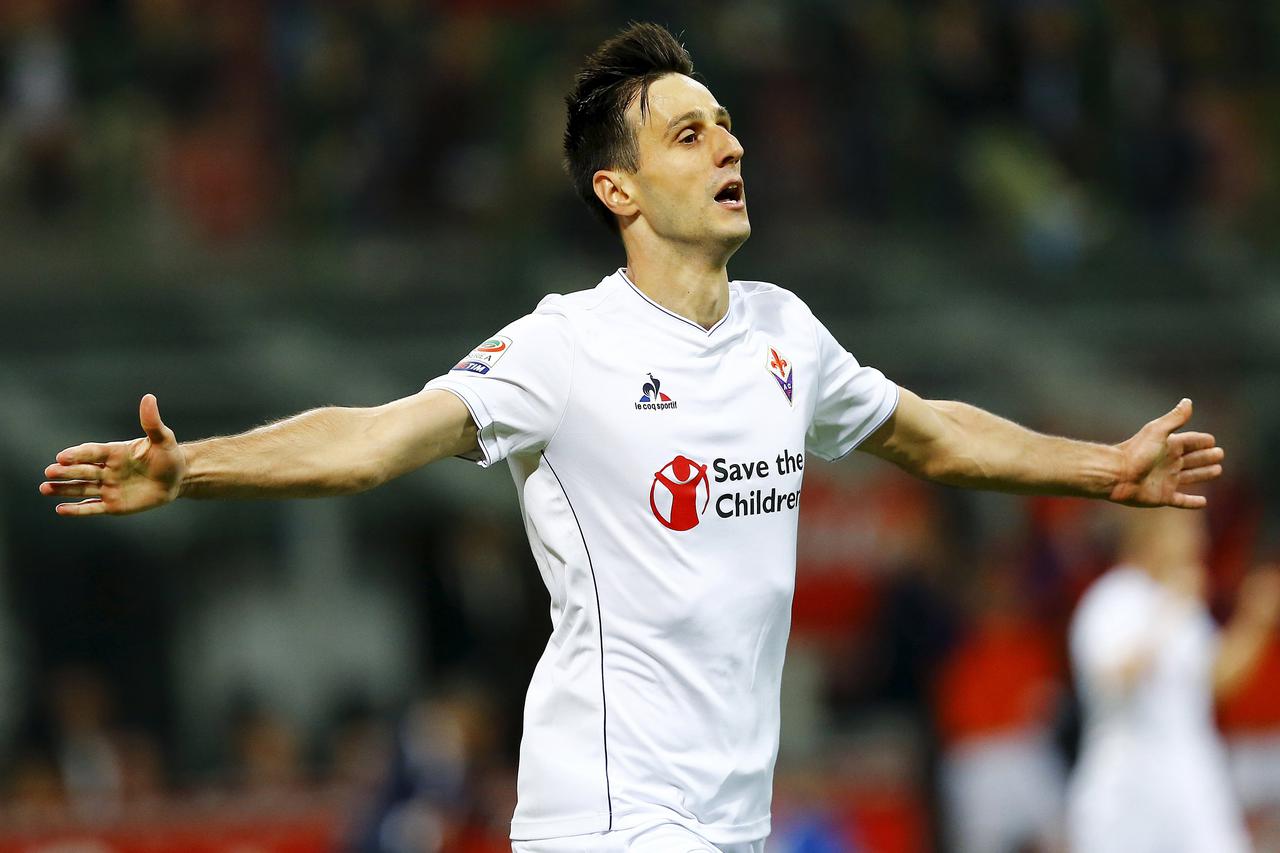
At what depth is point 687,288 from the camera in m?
4.85

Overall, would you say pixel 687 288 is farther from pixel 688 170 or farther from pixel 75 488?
pixel 75 488

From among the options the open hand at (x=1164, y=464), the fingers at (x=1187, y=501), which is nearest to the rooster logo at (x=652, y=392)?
the open hand at (x=1164, y=464)

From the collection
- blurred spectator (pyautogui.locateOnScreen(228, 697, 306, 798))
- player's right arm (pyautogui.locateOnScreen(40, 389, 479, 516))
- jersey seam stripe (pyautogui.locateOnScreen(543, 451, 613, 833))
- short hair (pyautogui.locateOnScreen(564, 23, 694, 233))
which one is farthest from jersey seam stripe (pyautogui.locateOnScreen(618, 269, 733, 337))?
blurred spectator (pyautogui.locateOnScreen(228, 697, 306, 798))

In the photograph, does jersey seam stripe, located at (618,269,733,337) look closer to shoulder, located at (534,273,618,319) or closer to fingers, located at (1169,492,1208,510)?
shoulder, located at (534,273,618,319)

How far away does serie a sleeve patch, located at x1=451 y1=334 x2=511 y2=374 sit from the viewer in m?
4.57

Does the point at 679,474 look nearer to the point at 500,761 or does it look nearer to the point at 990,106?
the point at 500,761

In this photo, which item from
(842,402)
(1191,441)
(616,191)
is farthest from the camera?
(1191,441)

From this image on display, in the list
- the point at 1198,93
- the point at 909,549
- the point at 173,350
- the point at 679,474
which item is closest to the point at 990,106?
the point at 1198,93

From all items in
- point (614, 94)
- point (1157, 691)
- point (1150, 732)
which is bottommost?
point (1150, 732)

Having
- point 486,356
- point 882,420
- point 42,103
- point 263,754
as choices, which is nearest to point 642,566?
point 486,356

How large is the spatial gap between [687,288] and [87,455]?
1572 millimetres

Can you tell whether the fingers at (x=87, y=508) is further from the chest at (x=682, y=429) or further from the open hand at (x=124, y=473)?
the chest at (x=682, y=429)

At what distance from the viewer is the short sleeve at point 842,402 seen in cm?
507

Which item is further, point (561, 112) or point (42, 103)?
point (561, 112)
